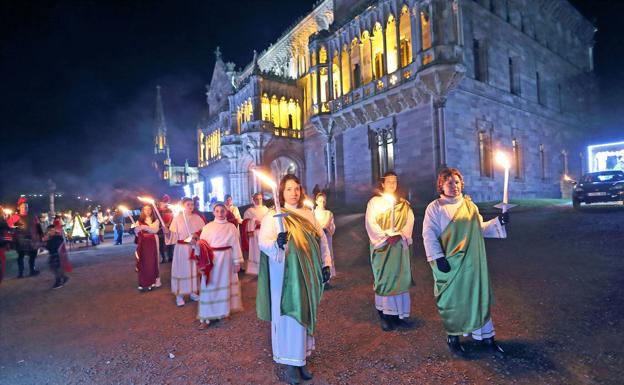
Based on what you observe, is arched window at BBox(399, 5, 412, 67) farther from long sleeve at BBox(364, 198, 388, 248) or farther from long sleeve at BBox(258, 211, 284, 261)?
long sleeve at BBox(258, 211, 284, 261)

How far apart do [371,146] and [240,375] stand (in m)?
18.3

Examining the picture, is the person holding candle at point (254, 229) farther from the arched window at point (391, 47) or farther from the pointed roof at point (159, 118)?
the pointed roof at point (159, 118)

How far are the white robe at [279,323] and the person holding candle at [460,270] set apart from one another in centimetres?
164

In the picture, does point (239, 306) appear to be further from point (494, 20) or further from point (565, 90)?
point (565, 90)

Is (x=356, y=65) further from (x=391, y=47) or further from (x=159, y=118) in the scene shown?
(x=159, y=118)

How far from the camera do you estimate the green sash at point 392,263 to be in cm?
460

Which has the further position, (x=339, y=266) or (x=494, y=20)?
(x=494, y=20)

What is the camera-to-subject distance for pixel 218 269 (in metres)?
5.45

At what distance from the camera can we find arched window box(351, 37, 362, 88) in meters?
21.0

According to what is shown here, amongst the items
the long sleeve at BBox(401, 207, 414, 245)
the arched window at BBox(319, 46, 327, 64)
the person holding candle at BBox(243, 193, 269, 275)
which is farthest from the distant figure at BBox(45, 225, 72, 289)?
the arched window at BBox(319, 46, 327, 64)

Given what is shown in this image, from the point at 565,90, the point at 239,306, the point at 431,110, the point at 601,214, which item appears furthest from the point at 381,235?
the point at 565,90

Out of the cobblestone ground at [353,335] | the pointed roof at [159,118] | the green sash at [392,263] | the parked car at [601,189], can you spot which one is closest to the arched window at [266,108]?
the cobblestone ground at [353,335]

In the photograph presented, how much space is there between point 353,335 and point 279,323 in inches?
58.0

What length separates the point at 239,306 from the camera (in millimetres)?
5750
